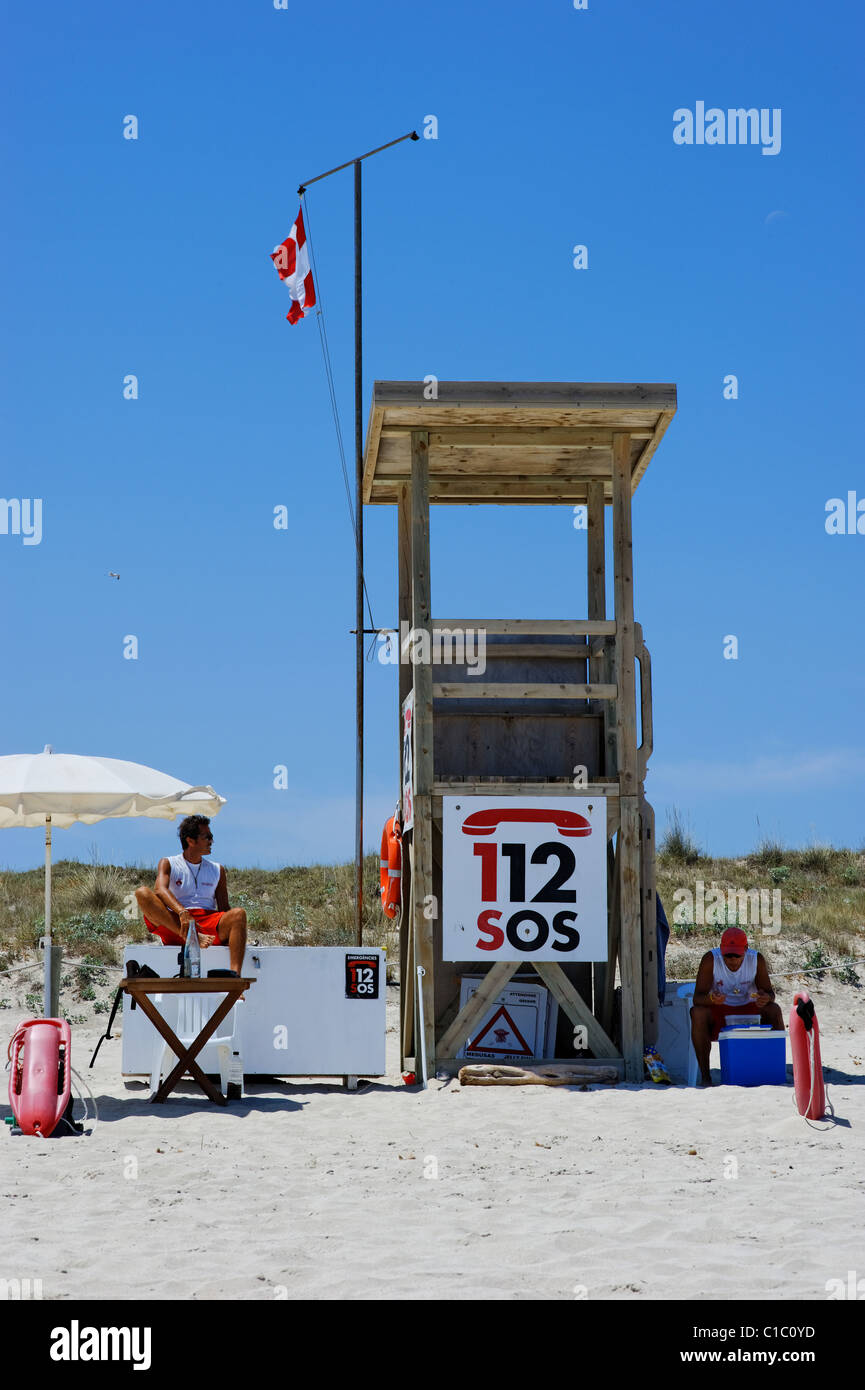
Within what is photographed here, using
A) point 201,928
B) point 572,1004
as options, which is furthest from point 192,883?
point 572,1004

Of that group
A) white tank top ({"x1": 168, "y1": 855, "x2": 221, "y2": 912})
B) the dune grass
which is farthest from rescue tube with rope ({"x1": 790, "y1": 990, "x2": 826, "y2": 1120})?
the dune grass

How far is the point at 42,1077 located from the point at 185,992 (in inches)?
43.1

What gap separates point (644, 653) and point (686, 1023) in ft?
9.28

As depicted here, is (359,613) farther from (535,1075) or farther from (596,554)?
(535,1075)

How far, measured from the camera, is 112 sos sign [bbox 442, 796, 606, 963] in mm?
10867

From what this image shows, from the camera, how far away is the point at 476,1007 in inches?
427

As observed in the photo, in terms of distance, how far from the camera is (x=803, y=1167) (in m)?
7.50

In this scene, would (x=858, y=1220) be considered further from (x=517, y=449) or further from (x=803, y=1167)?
(x=517, y=449)

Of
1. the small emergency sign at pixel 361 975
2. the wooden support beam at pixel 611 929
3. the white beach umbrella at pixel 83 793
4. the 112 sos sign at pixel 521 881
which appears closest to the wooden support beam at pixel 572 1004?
the 112 sos sign at pixel 521 881

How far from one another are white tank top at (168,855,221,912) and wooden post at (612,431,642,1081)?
120 inches

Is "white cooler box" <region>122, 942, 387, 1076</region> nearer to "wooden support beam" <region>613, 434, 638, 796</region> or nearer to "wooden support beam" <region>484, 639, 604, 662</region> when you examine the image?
"wooden support beam" <region>613, 434, 638, 796</region>

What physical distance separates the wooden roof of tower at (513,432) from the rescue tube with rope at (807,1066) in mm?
4615

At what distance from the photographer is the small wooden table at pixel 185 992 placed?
9461 mm
